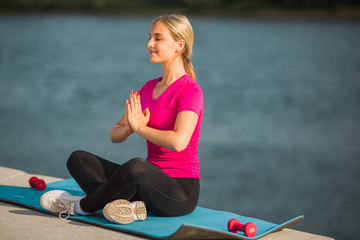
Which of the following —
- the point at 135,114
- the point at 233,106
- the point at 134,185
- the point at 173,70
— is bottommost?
the point at 134,185

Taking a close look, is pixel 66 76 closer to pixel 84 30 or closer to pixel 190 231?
pixel 84 30

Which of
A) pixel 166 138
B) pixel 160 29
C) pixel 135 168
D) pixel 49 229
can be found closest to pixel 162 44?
pixel 160 29

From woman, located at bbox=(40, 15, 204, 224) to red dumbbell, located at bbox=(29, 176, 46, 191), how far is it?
0.67 m

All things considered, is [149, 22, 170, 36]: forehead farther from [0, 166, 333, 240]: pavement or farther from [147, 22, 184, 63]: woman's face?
[0, 166, 333, 240]: pavement

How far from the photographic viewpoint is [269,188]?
1472cm

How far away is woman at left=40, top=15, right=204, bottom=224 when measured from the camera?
130 inches

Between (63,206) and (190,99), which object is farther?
(63,206)

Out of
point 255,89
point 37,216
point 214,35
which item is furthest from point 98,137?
point 214,35

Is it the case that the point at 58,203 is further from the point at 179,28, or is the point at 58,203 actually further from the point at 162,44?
the point at 179,28

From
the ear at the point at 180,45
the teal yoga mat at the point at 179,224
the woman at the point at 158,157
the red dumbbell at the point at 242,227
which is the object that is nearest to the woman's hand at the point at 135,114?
the woman at the point at 158,157

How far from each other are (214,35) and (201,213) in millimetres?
49031

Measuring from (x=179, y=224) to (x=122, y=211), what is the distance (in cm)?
37

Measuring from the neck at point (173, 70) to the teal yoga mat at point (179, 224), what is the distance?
944 millimetres

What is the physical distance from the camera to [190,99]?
339 centimetres
